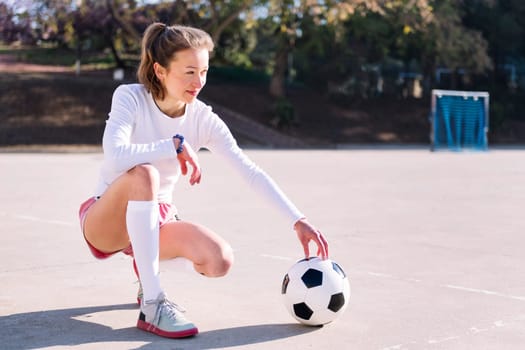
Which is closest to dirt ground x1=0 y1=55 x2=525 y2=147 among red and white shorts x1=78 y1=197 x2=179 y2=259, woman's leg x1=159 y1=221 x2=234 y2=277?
red and white shorts x1=78 y1=197 x2=179 y2=259

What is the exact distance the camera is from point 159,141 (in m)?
4.41

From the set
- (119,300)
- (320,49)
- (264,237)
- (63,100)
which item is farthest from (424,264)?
(320,49)

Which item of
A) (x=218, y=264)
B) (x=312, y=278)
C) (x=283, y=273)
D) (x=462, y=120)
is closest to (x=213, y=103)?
(x=462, y=120)

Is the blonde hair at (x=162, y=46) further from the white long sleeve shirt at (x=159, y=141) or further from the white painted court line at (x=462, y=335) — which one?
the white painted court line at (x=462, y=335)

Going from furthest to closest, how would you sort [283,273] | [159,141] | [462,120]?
[462,120]
[283,273]
[159,141]

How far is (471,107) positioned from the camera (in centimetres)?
3161

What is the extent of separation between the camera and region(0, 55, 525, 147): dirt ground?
1101 inches

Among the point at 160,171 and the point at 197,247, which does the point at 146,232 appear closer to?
the point at 197,247

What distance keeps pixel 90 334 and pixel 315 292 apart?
112 centimetres

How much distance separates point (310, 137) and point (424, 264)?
26778mm

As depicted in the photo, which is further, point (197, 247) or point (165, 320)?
point (197, 247)

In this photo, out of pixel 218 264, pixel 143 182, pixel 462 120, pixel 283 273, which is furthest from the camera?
pixel 462 120

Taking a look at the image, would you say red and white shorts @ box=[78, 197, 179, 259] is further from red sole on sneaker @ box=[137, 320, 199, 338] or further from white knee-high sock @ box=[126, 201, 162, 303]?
red sole on sneaker @ box=[137, 320, 199, 338]

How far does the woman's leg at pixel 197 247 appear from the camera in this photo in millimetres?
4527
